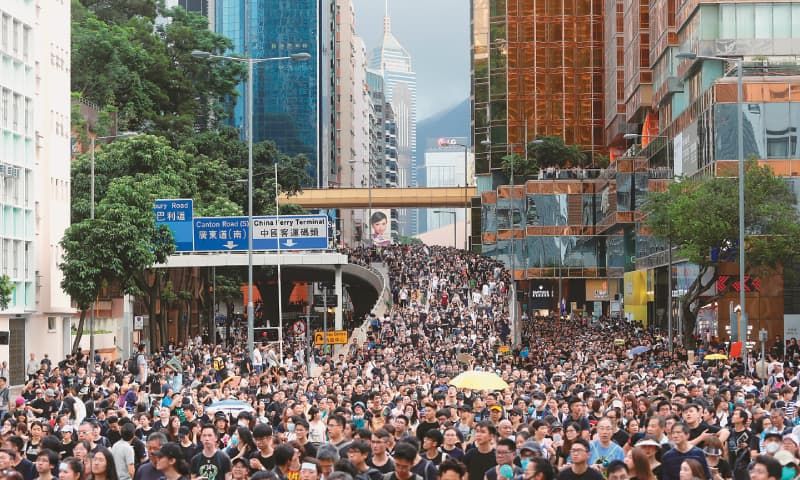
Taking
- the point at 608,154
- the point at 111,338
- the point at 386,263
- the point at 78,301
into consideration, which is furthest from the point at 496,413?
the point at 608,154

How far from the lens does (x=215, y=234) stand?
53438mm

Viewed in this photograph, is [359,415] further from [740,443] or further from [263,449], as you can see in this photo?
[263,449]

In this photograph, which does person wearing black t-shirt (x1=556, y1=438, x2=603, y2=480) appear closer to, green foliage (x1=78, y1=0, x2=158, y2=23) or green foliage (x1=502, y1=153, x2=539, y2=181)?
green foliage (x1=78, y1=0, x2=158, y2=23)

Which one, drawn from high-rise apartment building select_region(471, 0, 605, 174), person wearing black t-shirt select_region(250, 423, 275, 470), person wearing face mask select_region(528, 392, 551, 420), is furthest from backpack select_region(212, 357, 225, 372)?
high-rise apartment building select_region(471, 0, 605, 174)

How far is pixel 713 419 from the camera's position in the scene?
58.1 feet

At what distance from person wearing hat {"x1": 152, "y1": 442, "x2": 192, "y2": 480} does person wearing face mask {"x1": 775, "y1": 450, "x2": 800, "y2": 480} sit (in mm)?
4790

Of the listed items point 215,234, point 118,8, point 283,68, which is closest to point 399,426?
point 215,234

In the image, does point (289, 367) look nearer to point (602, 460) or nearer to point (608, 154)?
point (602, 460)

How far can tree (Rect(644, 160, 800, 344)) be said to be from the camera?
46500mm

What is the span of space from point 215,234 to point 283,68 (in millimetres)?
122540

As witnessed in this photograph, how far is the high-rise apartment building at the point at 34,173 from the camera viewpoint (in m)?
44.8

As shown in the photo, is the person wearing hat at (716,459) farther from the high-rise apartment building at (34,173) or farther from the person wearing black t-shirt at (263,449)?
the high-rise apartment building at (34,173)

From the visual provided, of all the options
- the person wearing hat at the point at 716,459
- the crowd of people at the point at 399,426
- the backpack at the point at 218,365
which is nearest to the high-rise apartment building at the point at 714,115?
the backpack at the point at 218,365

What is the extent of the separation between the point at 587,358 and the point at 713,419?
81.9 ft
